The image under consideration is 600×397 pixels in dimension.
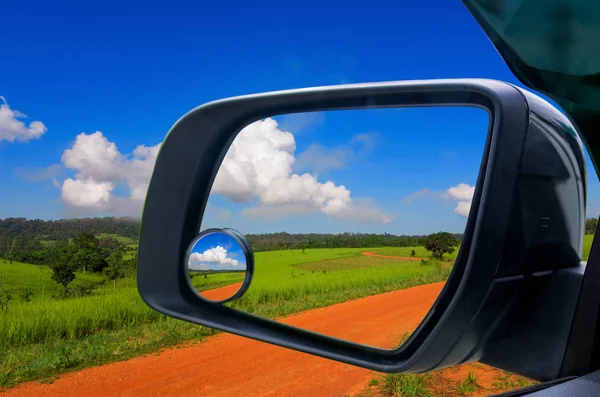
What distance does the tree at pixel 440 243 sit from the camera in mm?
783

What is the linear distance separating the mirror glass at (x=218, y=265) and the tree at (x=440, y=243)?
401 mm

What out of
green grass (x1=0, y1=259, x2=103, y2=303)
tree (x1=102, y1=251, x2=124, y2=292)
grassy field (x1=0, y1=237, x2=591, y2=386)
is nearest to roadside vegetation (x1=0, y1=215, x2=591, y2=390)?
grassy field (x1=0, y1=237, x2=591, y2=386)

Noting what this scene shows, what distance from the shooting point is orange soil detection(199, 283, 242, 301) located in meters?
1.12

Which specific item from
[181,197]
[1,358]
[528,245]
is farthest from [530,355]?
[1,358]

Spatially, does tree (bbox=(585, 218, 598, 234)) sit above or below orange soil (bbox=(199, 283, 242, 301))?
above

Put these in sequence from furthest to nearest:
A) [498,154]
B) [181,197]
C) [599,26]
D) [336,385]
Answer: [336,385] < [181,197] < [498,154] < [599,26]

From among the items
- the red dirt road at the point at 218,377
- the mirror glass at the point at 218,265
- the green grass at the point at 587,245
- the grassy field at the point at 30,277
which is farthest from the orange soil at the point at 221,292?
the grassy field at the point at 30,277

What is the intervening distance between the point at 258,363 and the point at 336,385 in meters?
1.41

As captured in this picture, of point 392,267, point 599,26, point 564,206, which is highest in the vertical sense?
point 599,26

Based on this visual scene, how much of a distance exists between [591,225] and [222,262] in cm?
75

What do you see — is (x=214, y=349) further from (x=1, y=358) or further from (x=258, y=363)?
(x=1, y=358)

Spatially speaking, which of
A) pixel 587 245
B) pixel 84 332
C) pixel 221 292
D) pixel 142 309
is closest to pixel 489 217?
pixel 587 245

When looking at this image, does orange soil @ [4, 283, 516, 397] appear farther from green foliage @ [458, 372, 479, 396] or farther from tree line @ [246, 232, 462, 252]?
tree line @ [246, 232, 462, 252]

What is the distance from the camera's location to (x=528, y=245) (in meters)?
0.79
